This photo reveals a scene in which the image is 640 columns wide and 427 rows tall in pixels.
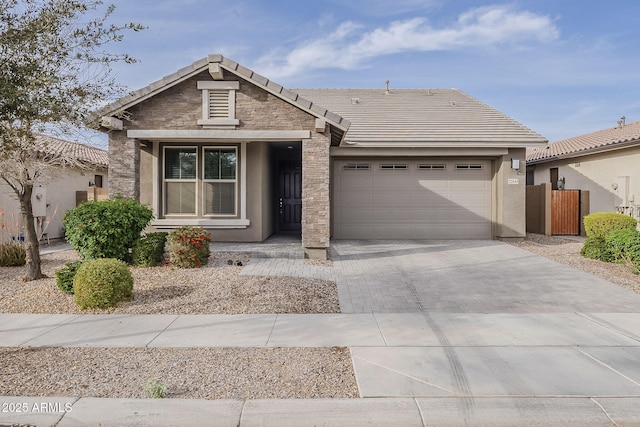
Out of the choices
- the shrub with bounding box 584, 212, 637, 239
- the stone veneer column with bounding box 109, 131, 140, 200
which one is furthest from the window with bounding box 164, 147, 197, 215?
the shrub with bounding box 584, 212, 637, 239

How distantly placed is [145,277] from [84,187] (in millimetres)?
10277

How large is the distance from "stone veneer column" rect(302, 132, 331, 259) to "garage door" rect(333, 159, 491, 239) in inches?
166

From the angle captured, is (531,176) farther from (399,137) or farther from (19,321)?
(19,321)

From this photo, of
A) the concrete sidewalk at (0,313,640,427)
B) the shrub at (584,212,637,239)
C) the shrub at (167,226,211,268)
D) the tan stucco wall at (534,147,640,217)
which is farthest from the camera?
the tan stucco wall at (534,147,640,217)

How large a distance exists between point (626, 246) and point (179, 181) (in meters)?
11.8

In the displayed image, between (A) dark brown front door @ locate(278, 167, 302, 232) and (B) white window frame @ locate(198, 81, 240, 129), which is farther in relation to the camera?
(A) dark brown front door @ locate(278, 167, 302, 232)

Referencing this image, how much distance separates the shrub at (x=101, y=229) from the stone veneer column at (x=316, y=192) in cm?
394

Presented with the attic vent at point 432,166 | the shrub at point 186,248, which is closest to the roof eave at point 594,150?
the attic vent at point 432,166

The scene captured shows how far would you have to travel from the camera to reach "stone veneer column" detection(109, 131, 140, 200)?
10.0 m

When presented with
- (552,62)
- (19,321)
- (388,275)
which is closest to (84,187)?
(19,321)

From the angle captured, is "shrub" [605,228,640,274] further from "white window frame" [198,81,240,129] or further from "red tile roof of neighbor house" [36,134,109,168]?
"red tile roof of neighbor house" [36,134,109,168]

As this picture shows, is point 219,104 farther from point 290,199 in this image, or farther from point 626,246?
point 626,246

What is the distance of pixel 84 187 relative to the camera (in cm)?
1614

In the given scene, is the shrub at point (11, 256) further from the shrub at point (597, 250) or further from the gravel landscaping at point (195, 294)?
the shrub at point (597, 250)
